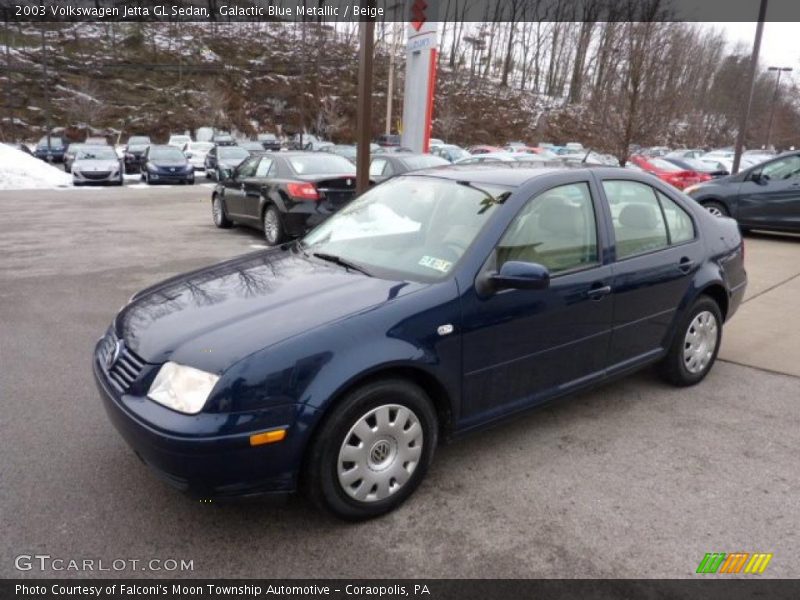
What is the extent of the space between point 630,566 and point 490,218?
68.6 inches

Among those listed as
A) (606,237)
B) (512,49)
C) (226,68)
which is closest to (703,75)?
(512,49)

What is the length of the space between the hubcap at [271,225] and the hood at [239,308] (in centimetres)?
622

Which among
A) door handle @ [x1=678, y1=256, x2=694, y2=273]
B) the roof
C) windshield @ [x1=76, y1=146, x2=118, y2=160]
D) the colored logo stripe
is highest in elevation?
the roof

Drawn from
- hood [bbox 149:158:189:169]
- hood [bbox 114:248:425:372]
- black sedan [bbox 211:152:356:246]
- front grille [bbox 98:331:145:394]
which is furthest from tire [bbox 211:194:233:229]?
hood [bbox 149:158:189:169]

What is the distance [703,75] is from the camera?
73.4 meters

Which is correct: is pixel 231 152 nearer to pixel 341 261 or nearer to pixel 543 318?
pixel 341 261

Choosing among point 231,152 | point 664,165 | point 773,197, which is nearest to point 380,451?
point 773,197

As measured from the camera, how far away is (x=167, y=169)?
22.3 m

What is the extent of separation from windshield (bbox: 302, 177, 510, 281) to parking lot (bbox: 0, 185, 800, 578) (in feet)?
3.33

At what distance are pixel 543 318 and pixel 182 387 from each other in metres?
1.83

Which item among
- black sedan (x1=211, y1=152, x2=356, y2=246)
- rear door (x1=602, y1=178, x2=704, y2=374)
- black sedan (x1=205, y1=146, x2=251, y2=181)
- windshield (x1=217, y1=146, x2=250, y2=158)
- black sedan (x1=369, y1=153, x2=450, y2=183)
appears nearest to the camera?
rear door (x1=602, y1=178, x2=704, y2=374)

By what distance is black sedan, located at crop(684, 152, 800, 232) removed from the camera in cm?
1083

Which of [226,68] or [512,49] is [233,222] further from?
[512,49]

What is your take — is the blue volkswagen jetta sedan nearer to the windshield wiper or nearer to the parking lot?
the windshield wiper
